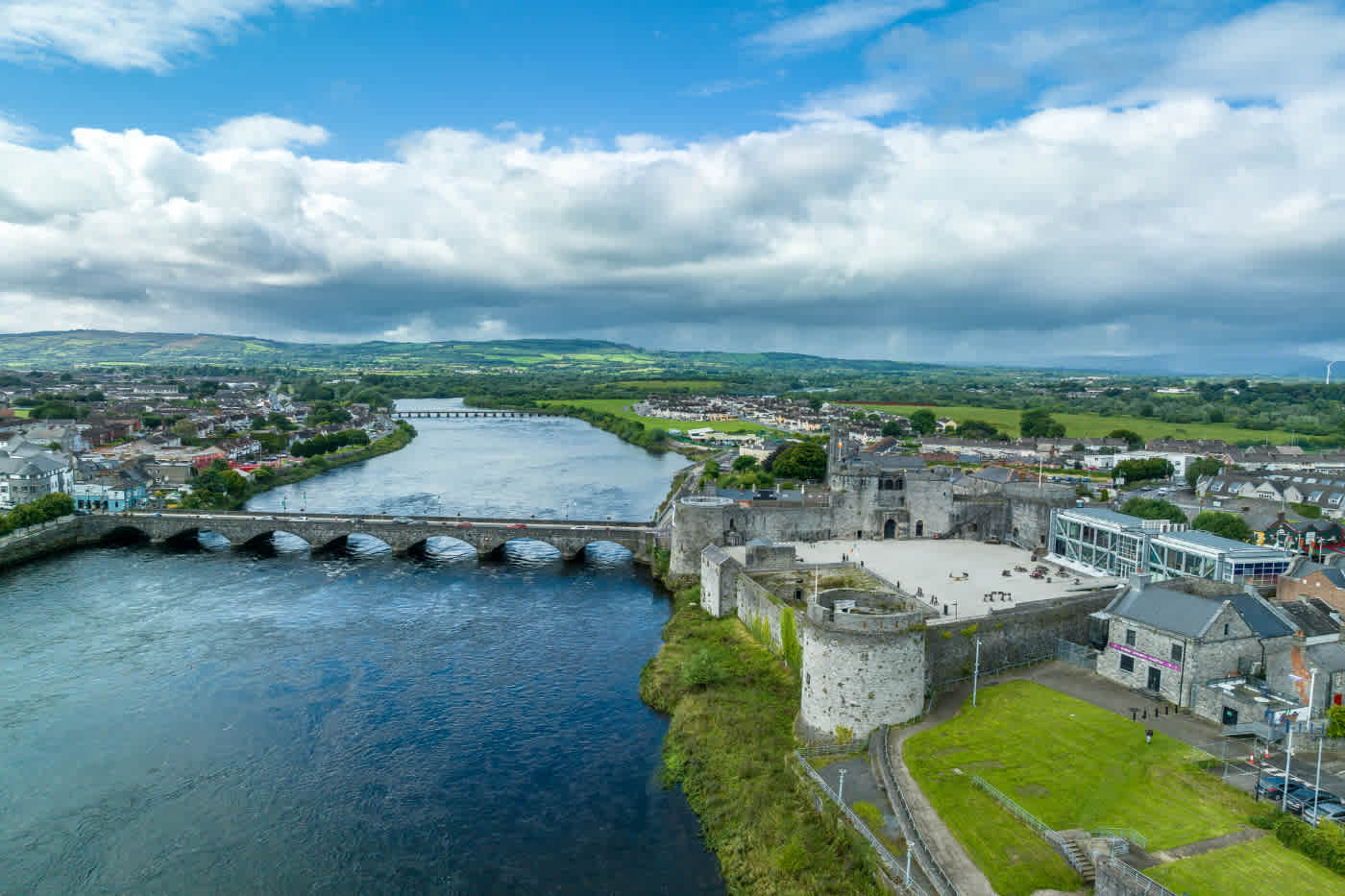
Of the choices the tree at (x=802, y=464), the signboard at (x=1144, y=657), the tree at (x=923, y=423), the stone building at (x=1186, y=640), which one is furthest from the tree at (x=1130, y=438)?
the signboard at (x=1144, y=657)

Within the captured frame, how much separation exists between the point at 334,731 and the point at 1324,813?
3041 centimetres

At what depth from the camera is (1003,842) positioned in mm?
18797

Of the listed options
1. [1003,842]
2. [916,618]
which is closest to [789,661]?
[916,618]

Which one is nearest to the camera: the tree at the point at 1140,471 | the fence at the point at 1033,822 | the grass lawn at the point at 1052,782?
the fence at the point at 1033,822

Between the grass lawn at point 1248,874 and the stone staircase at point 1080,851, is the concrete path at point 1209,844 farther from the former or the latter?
the stone staircase at point 1080,851

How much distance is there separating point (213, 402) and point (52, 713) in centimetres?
15154

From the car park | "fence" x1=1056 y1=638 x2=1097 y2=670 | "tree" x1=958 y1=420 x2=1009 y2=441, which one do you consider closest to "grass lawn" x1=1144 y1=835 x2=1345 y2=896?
the car park

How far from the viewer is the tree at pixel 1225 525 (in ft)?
150

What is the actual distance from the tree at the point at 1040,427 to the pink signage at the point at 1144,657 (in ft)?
320

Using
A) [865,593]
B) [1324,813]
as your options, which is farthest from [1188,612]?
[865,593]

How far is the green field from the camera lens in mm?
118062

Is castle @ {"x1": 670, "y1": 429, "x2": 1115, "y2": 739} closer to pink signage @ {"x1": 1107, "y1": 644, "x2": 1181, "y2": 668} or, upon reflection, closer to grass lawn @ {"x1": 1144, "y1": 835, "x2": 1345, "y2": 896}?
pink signage @ {"x1": 1107, "y1": 644, "x2": 1181, "y2": 668}

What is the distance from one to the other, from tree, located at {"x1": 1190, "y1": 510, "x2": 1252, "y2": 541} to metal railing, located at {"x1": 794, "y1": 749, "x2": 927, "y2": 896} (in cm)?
3553

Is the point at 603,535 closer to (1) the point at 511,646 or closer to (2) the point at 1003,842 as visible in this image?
(1) the point at 511,646
